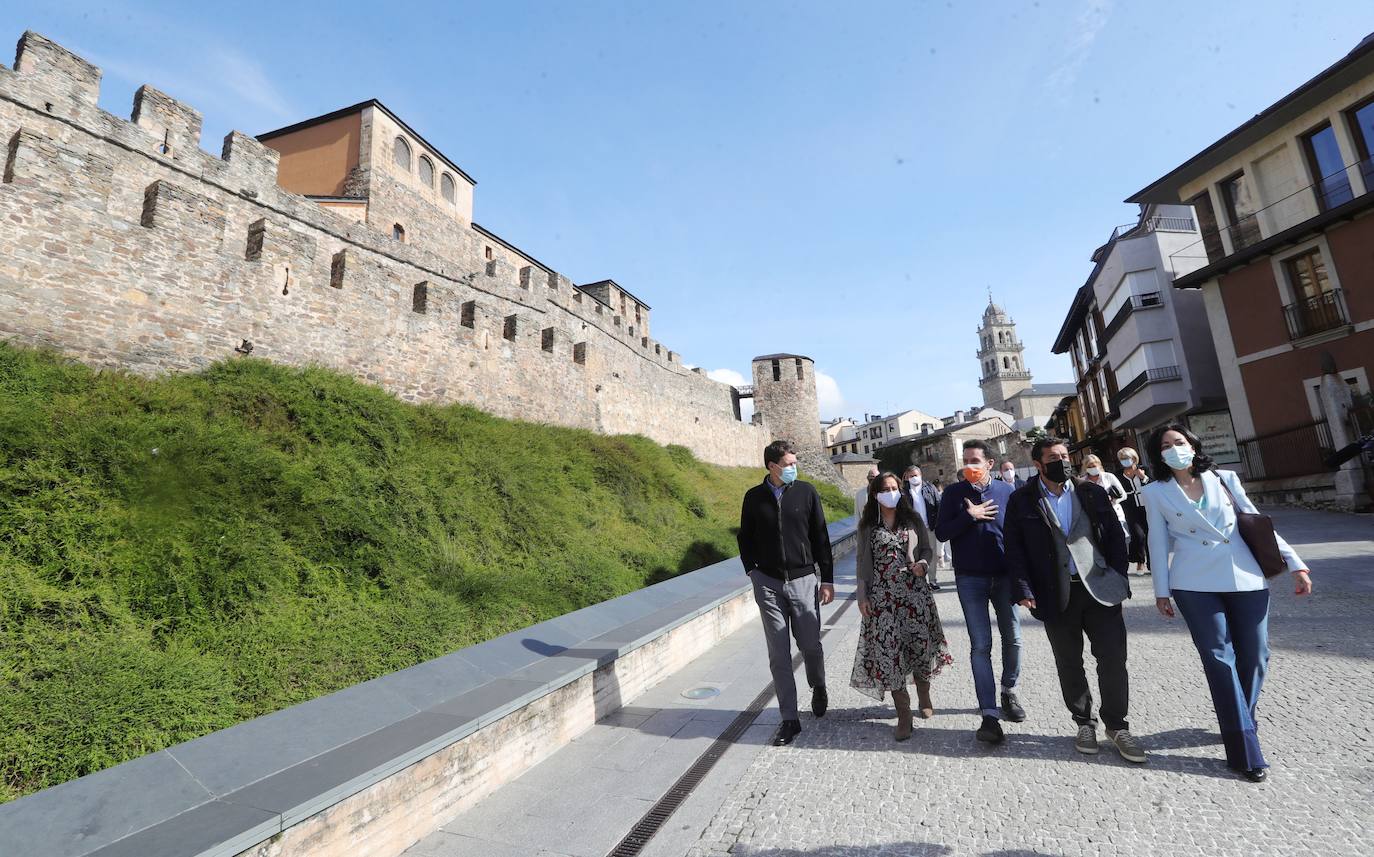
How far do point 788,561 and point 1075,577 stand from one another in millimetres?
1731

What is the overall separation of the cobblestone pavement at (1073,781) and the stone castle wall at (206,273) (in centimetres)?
1013

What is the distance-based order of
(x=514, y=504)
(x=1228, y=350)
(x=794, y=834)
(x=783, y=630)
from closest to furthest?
(x=794, y=834)
(x=783, y=630)
(x=514, y=504)
(x=1228, y=350)

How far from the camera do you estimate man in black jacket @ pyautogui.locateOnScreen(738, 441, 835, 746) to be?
4.21m

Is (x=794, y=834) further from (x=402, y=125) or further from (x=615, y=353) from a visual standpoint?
(x=402, y=125)

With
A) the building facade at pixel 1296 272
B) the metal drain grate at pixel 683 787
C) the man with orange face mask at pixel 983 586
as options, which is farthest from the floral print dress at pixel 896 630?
the building facade at pixel 1296 272

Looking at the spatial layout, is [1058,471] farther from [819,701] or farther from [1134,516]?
[819,701]

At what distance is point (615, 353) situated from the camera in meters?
21.7

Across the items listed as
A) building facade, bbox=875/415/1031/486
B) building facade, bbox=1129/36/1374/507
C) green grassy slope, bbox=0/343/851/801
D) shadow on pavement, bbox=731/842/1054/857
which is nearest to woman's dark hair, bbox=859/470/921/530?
shadow on pavement, bbox=731/842/1054/857

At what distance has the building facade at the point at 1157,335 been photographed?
19.2 m

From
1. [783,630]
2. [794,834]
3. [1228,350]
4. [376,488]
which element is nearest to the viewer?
[794,834]

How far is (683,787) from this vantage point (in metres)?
3.28

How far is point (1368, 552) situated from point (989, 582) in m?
8.21

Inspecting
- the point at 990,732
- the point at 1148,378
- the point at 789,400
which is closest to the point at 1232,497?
the point at 990,732

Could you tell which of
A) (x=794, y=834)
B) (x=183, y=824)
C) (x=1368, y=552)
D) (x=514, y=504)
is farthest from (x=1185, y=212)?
(x=183, y=824)
